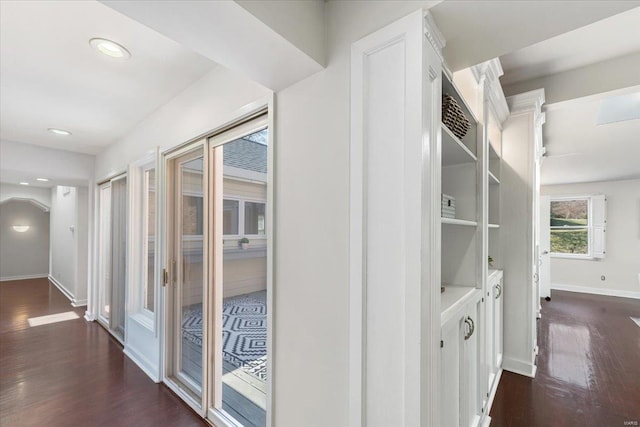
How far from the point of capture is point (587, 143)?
379cm

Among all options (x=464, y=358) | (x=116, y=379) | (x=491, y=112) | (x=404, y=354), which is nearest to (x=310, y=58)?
(x=404, y=354)

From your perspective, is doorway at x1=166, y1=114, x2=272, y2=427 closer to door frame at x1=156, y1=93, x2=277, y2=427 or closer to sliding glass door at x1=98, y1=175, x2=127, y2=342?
door frame at x1=156, y1=93, x2=277, y2=427

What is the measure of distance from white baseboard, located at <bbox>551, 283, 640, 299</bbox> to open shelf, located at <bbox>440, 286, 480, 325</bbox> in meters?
6.93

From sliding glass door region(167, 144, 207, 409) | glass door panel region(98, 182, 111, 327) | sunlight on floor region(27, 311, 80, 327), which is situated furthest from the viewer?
sunlight on floor region(27, 311, 80, 327)

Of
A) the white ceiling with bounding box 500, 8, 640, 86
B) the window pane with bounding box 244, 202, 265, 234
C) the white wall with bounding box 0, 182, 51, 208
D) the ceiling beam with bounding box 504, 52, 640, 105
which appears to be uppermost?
the white ceiling with bounding box 500, 8, 640, 86

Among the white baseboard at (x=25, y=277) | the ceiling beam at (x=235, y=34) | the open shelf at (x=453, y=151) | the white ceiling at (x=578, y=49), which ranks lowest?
the white baseboard at (x=25, y=277)

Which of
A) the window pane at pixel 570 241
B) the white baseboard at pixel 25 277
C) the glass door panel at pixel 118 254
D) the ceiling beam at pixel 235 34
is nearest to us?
the ceiling beam at pixel 235 34

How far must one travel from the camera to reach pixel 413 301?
3.14ft

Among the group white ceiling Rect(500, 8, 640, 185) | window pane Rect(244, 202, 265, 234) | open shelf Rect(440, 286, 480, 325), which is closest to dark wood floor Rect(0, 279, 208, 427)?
window pane Rect(244, 202, 265, 234)

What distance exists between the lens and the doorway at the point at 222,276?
1.86 metres

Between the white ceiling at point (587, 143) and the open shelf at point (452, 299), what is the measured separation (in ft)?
7.23

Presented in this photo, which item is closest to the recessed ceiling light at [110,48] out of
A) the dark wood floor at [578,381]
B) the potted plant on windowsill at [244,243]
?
the potted plant on windowsill at [244,243]

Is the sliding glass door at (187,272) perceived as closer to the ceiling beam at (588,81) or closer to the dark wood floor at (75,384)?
the dark wood floor at (75,384)

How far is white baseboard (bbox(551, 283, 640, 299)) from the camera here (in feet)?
19.5
